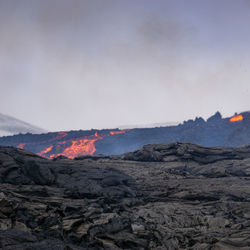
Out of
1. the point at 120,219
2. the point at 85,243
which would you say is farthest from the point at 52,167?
the point at 85,243

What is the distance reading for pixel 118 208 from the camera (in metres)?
28.3

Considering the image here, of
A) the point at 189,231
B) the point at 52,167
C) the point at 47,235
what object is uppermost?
the point at 52,167

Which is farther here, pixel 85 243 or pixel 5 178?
pixel 5 178

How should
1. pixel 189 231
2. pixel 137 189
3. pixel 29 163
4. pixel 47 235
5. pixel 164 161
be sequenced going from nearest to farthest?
pixel 47 235 → pixel 189 231 → pixel 29 163 → pixel 137 189 → pixel 164 161

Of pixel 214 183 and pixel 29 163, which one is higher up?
pixel 29 163

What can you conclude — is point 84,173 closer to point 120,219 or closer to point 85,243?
point 120,219

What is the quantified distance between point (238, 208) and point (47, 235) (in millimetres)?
22514

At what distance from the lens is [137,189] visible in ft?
129

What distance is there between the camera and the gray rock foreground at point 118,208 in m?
18.9

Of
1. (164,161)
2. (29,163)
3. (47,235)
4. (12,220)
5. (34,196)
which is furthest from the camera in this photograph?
(164,161)

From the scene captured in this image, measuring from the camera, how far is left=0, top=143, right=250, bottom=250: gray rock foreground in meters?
18.9

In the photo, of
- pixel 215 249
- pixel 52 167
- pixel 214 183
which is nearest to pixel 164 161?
pixel 214 183

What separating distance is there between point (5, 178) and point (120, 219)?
19665mm

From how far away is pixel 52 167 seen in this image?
4044 cm
